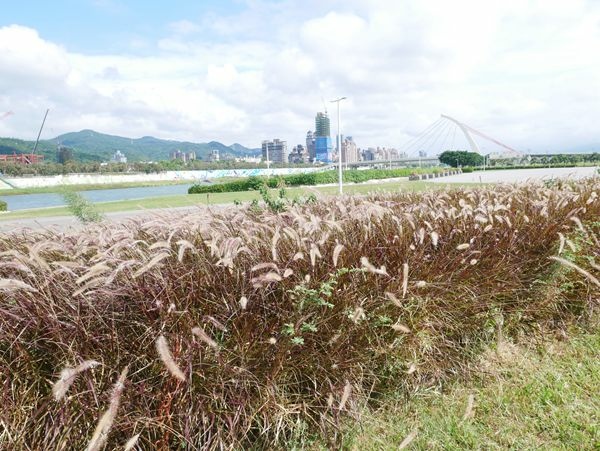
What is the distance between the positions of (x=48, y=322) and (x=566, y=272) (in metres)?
3.35

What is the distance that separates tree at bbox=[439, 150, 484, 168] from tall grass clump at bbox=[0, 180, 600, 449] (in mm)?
93048

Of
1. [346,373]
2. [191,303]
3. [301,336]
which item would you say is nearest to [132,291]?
[191,303]

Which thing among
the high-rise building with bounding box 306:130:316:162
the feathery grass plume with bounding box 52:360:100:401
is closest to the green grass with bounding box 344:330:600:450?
the feathery grass plume with bounding box 52:360:100:401

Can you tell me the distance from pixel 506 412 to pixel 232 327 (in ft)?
5.24

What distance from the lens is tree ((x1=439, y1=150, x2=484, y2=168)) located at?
90188mm

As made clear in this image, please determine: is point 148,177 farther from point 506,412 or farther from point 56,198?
point 506,412

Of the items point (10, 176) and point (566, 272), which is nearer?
point (566, 272)

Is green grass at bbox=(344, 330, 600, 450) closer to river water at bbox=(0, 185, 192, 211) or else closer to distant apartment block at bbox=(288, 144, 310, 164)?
river water at bbox=(0, 185, 192, 211)

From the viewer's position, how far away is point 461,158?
90562 millimetres

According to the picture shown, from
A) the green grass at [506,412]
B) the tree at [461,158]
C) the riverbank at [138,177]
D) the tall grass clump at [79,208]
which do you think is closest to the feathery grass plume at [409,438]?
the green grass at [506,412]

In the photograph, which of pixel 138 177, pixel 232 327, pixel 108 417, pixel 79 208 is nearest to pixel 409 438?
pixel 232 327

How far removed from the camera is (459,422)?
2.39m

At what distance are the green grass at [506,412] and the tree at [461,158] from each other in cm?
9281

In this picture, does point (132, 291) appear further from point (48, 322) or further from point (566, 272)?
point (566, 272)
